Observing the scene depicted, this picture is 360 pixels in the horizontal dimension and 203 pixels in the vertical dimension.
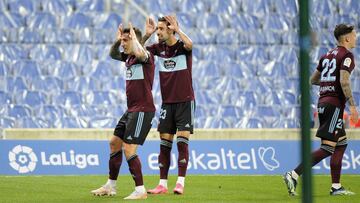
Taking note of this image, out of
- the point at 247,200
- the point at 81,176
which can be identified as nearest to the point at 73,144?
the point at 81,176

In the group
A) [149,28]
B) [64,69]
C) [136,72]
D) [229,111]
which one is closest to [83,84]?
[64,69]

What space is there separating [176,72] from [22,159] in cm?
432

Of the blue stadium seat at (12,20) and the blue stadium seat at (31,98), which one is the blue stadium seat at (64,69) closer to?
the blue stadium seat at (31,98)

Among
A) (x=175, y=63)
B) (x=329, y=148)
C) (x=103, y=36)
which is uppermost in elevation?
(x=103, y=36)

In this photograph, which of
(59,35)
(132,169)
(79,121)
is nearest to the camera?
(132,169)

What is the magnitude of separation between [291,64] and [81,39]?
476 cm

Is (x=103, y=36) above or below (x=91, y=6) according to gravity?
below

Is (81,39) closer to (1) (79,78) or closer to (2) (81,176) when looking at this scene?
(1) (79,78)

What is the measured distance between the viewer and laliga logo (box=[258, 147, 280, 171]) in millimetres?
13508

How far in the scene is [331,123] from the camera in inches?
364

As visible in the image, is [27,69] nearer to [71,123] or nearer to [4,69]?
[4,69]

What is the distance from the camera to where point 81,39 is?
1800 cm

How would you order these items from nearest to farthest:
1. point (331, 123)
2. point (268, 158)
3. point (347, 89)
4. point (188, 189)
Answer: point (347, 89) < point (331, 123) < point (188, 189) < point (268, 158)

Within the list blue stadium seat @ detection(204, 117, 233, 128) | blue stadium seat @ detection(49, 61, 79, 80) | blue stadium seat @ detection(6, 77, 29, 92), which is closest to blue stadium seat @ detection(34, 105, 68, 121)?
blue stadium seat @ detection(6, 77, 29, 92)
